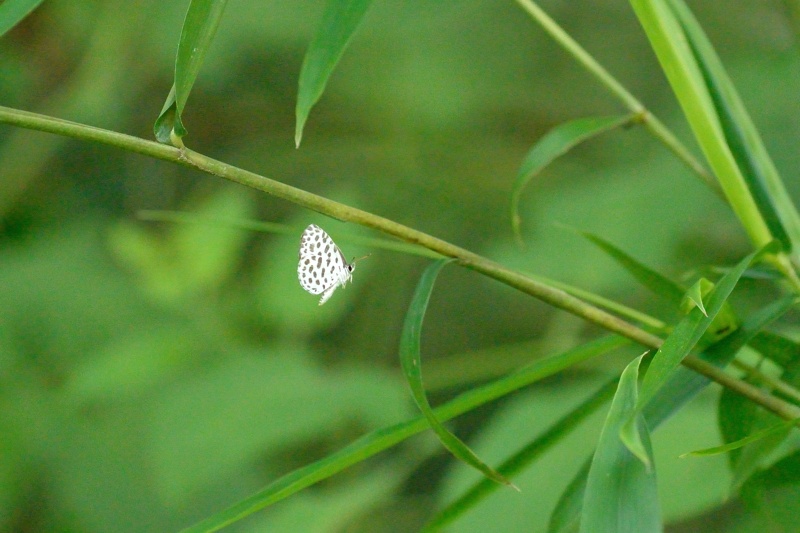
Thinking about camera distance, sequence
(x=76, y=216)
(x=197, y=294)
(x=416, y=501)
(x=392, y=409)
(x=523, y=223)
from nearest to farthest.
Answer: (x=392, y=409) < (x=197, y=294) < (x=416, y=501) < (x=523, y=223) < (x=76, y=216)

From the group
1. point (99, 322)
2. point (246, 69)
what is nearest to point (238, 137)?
point (246, 69)

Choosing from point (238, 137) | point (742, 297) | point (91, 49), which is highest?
point (742, 297)

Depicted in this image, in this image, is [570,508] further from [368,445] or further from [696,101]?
[696,101]

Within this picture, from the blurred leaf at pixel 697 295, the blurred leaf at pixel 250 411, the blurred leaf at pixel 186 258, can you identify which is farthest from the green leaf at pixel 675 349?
the blurred leaf at pixel 186 258

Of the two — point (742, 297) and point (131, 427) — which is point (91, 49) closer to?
point (131, 427)

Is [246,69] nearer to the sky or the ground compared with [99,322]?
nearer to the sky

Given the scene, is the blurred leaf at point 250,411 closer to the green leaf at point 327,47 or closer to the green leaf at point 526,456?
the green leaf at point 526,456
